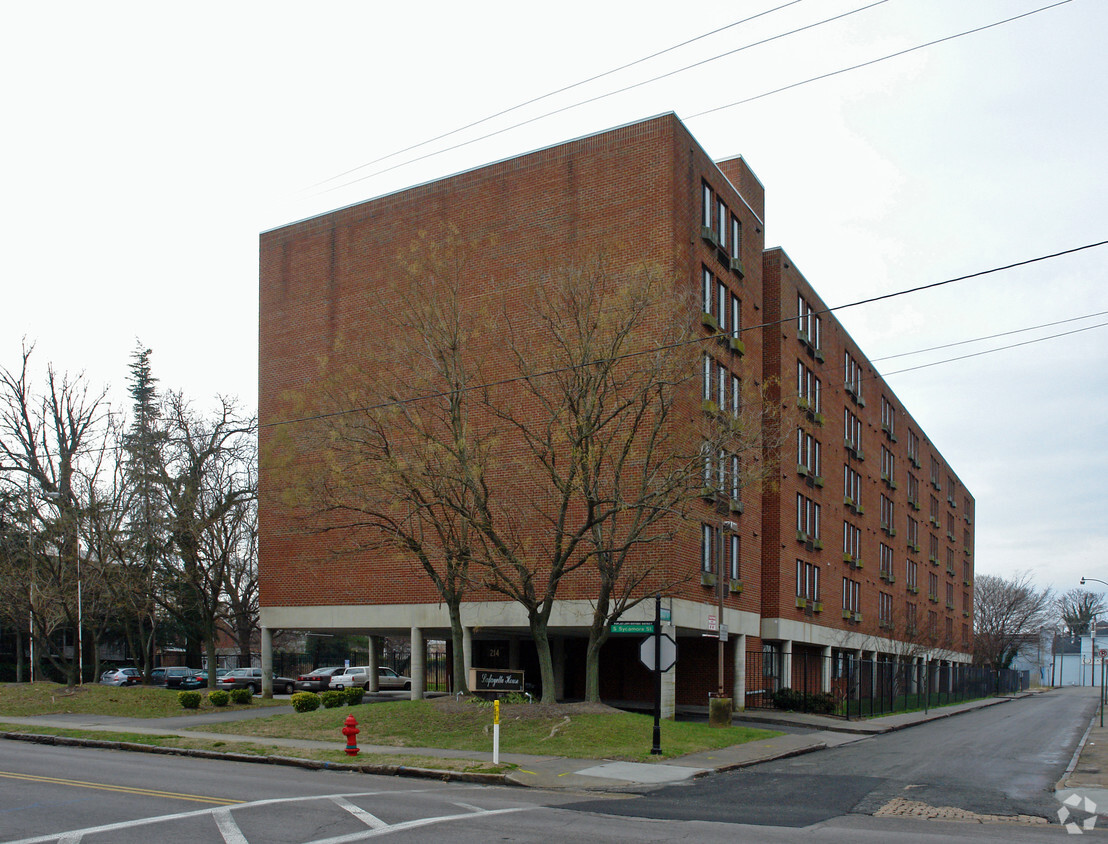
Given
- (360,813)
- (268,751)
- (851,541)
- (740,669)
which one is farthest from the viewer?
(851,541)

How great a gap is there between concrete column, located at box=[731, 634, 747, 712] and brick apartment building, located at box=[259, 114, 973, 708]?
9 cm

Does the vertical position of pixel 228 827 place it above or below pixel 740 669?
above

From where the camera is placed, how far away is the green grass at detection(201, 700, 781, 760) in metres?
22.1

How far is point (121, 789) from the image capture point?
1470 cm

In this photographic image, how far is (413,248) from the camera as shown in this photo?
98.8 feet

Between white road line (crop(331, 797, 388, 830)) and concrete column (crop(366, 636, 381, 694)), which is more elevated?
white road line (crop(331, 797, 388, 830))

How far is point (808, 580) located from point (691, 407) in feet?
59.4

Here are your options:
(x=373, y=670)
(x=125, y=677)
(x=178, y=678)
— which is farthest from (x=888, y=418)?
(x=125, y=677)

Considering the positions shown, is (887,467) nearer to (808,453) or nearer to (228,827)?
(808,453)

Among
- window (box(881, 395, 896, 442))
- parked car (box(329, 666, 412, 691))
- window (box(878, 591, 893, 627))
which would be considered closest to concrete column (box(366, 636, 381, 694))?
parked car (box(329, 666, 412, 691))

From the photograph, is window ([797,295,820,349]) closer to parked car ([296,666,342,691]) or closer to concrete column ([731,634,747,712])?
concrete column ([731,634,747,712])

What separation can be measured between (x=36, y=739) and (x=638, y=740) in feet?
48.5

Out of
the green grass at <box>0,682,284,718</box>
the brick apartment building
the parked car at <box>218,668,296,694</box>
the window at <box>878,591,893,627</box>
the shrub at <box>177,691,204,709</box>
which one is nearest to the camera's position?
the brick apartment building

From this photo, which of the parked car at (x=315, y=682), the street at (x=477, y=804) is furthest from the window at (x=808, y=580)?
the parked car at (x=315, y=682)
